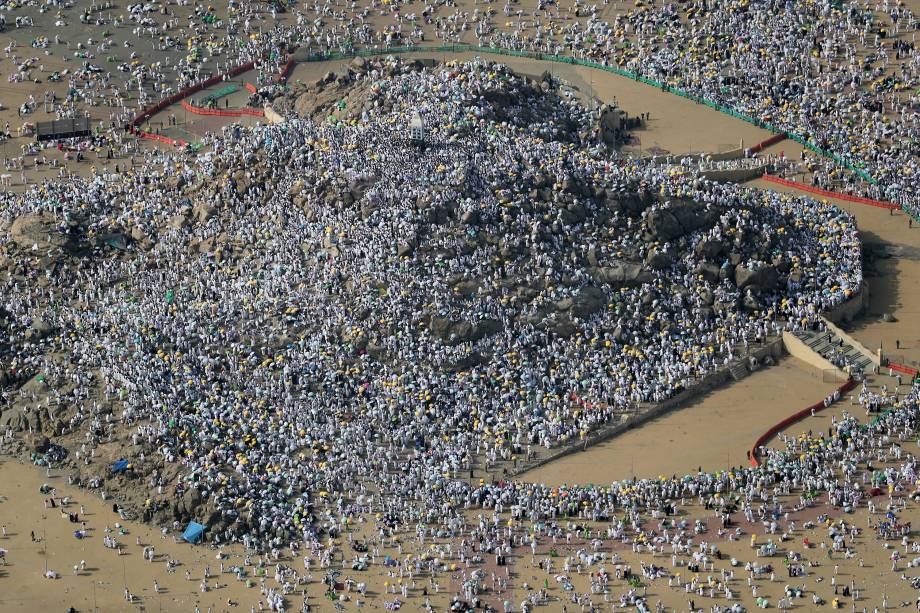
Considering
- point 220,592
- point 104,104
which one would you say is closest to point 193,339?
point 220,592

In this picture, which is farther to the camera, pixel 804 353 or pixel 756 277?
pixel 756 277

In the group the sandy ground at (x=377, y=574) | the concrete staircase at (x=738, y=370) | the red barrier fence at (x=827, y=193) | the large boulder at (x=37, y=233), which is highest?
the red barrier fence at (x=827, y=193)

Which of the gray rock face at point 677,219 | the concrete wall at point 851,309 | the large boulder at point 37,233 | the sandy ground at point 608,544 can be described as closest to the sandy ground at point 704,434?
the sandy ground at point 608,544

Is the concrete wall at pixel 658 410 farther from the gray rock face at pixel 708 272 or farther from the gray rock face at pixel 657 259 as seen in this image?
the gray rock face at pixel 657 259

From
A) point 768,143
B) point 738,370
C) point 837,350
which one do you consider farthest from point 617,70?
point 738,370

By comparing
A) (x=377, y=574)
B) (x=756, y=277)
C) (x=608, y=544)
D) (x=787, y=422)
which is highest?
(x=756, y=277)

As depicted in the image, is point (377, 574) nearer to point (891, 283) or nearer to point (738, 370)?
point (738, 370)

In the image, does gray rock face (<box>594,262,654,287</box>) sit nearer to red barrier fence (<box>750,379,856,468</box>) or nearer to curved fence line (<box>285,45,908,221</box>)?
red barrier fence (<box>750,379,856,468</box>)
